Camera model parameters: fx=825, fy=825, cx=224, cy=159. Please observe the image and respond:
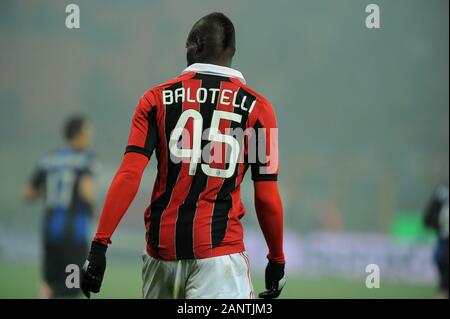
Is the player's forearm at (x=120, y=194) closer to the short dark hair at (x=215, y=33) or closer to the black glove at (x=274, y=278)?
the short dark hair at (x=215, y=33)

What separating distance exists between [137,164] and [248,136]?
0.46 m

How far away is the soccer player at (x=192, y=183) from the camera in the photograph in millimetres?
3242

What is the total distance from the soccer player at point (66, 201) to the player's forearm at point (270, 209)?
4.30m

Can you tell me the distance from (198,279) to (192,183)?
38cm

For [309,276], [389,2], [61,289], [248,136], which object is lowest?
[309,276]

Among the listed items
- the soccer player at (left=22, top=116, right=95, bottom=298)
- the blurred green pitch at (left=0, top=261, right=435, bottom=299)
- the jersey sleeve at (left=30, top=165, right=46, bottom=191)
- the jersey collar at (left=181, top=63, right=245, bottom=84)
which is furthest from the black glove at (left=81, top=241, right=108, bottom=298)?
the blurred green pitch at (left=0, top=261, right=435, bottom=299)

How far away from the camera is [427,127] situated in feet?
42.9

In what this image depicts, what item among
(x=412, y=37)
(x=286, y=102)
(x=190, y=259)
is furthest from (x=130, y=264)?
(x=190, y=259)

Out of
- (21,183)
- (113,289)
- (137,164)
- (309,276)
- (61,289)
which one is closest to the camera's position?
(137,164)

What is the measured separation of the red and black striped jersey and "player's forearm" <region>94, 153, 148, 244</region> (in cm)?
5

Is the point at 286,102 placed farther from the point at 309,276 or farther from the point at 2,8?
the point at 2,8

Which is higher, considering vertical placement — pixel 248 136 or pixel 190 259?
pixel 248 136

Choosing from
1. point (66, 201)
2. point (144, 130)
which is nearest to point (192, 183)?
point (144, 130)

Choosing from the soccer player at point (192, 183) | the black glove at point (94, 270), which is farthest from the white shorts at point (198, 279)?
the black glove at point (94, 270)
